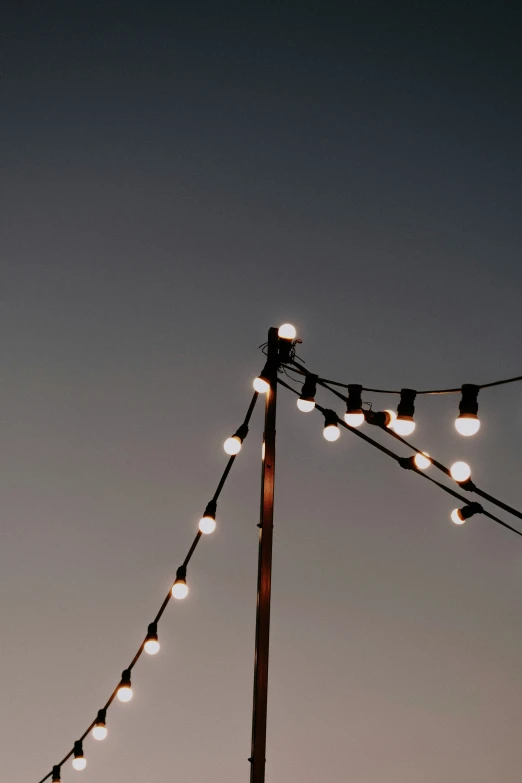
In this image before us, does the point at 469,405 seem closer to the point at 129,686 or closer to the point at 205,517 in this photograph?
the point at 205,517

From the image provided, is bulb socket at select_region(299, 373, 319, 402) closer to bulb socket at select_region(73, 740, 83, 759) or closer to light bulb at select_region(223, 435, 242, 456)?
light bulb at select_region(223, 435, 242, 456)

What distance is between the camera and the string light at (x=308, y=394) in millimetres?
5594

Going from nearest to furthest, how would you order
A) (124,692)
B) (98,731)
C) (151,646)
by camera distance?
(151,646), (124,692), (98,731)

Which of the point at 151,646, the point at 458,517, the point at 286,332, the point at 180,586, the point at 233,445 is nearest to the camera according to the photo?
the point at 458,517

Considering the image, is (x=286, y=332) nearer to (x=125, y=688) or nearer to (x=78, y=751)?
(x=125, y=688)

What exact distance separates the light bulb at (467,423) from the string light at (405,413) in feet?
1.43

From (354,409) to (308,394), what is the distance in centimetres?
38

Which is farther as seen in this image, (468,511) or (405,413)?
(405,413)

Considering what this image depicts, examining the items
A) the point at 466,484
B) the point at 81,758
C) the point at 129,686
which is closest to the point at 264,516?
the point at 466,484

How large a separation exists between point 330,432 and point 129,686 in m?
3.95

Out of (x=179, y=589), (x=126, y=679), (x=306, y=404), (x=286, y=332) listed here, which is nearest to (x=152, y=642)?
(x=126, y=679)

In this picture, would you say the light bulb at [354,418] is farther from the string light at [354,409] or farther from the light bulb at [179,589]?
the light bulb at [179,589]

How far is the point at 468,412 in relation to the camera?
4.77m

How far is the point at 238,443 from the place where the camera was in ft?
18.3
